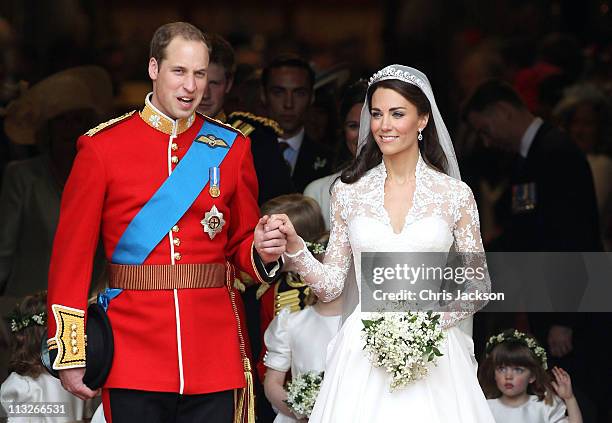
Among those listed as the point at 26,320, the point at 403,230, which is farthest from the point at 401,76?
the point at 26,320

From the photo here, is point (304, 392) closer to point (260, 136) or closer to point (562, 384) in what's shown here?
point (562, 384)

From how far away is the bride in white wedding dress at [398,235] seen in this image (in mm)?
5207

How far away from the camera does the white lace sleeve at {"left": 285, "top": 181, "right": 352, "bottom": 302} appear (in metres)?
5.36

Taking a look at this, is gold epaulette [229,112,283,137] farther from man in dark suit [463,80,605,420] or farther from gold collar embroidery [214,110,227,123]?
man in dark suit [463,80,605,420]

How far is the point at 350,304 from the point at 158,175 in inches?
36.2

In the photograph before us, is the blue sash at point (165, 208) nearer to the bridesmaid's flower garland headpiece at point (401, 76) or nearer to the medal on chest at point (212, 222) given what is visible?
the medal on chest at point (212, 222)

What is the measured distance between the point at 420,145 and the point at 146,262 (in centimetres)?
120

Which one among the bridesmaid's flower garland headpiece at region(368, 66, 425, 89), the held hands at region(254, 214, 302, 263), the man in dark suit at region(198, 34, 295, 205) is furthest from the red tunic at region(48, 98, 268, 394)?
the man in dark suit at region(198, 34, 295, 205)

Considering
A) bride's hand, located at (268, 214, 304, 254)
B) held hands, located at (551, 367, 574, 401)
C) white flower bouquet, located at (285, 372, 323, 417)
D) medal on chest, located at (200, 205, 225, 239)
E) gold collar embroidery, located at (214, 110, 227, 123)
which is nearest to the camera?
bride's hand, located at (268, 214, 304, 254)

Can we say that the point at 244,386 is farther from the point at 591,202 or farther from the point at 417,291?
the point at 591,202

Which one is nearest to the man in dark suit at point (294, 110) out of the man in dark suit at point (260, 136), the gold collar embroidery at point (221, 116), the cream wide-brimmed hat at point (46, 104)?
the man in dark suit at point (260, 136)

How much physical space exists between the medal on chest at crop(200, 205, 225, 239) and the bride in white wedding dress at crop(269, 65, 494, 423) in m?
0.24

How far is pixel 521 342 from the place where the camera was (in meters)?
A: 6.82

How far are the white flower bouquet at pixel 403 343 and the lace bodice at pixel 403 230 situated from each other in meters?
0.25
